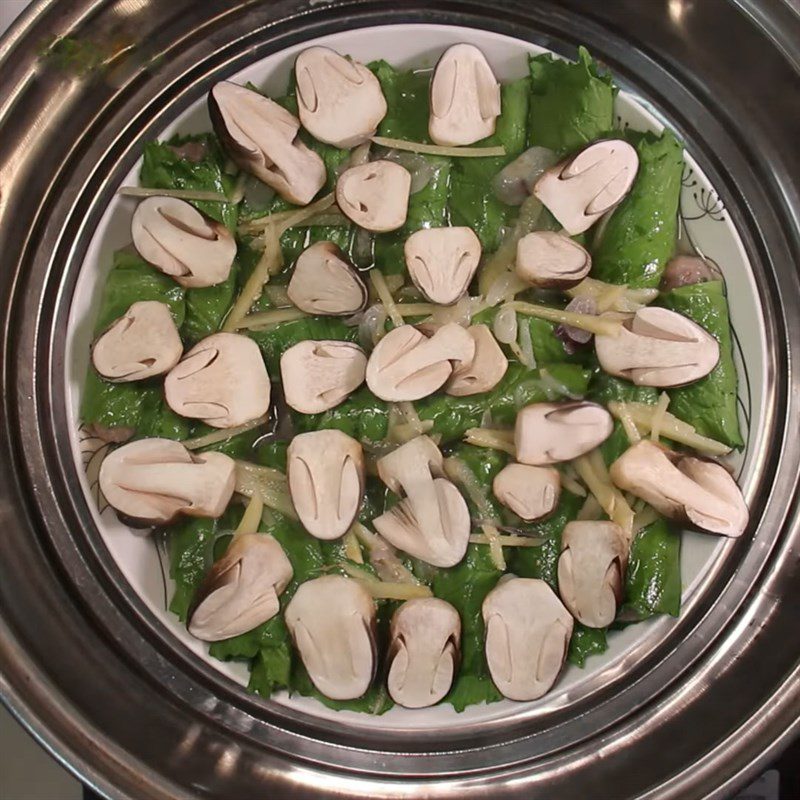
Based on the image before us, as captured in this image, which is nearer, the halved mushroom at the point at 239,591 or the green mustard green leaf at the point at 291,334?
the halved mushroom at the point at 239,591

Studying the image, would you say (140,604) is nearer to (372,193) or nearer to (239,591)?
(239,591)

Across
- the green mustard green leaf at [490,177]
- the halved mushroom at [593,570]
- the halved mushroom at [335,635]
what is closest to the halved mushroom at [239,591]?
the halved mushroom at [335,635]

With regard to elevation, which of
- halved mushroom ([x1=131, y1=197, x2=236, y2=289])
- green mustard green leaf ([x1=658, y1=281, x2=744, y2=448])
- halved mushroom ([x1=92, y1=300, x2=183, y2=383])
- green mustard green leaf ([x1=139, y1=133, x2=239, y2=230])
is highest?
green mustard green leaf ([x1=139, y1=133, x2=239, y2=230])

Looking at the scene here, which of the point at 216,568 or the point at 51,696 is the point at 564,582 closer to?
the point at 216,568

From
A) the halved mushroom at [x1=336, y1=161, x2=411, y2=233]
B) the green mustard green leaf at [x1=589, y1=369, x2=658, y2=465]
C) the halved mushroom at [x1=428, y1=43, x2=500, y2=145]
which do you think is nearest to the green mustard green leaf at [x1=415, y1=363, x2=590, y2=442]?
the green mustard green leaf at [x1=589, y1=369, x2=658, y2=465]

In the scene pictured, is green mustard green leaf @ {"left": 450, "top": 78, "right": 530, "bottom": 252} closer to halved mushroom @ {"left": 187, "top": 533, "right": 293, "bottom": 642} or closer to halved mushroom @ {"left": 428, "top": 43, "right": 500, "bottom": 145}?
halved mushroom @ {"left": 428, "top": 43, "right": 500, "bottom": 145}

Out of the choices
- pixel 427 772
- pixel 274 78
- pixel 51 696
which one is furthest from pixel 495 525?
pixel 274 78

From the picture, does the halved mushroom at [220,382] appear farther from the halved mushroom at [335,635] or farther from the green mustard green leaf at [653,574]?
the green mustard green leaf at [653,574]
